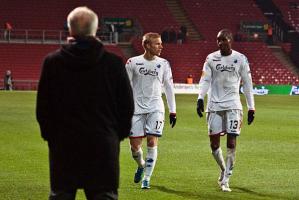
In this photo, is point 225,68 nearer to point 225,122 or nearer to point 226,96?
point 226,96

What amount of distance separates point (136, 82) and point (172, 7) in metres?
47.2

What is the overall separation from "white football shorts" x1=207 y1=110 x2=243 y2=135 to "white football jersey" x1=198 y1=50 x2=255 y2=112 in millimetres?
85

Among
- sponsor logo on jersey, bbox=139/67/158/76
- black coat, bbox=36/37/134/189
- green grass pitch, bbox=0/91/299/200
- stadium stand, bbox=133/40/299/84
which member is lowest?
stadium stand, bbox=133/40/299/84

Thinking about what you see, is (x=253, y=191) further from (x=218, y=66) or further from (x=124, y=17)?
(x=124, y=17)

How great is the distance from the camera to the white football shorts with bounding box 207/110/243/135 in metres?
10.9

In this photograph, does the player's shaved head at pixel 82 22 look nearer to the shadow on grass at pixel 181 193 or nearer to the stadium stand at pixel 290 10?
the shadow on grass at pixel 181 193

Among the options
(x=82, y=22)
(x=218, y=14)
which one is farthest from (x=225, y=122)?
(x=218, y=14)

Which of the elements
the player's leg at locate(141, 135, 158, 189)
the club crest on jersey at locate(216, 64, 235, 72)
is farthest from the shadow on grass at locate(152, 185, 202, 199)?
the club crest on jersey at locate(216, 64, 235, 72)

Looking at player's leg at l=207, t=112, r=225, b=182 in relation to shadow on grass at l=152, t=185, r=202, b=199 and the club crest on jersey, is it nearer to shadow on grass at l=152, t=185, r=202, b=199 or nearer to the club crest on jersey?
the club crest on jersey

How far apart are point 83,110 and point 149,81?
5.41m

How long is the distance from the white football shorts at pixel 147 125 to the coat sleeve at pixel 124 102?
5.05 meters

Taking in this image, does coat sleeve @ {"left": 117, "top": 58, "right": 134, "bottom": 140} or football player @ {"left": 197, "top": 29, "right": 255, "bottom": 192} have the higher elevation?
coat sleeve @ {"left": 117, "top": 58, "right": 134, "bottom": 140}

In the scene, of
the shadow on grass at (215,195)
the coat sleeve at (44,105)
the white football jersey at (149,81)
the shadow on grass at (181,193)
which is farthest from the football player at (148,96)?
the coat sleeve at (44,105)

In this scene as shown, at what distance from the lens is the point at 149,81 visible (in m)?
11.1
